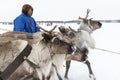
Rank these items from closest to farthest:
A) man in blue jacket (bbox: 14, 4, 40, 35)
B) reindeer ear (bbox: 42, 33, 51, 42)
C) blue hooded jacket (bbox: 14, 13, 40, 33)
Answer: reindeer ear (bbox: 42, 33, 51, 42) < man in blue jacket (bbox: 14, 4, 40, 35) < blue hooded jacket (bbox: 14, 13, 40, 33)

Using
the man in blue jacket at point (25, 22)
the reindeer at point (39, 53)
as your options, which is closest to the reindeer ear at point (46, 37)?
the reindeer at point (39, 53)

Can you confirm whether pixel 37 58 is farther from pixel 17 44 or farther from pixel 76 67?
pixel 76 67

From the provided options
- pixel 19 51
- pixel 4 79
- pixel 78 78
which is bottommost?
pixel 78 78

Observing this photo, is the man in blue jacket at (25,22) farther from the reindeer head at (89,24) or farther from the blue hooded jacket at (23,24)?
the reindeer head at (89,24)

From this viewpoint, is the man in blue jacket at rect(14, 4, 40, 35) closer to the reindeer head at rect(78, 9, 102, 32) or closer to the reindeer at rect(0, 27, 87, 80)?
the reindeer at rect(0, 27, 87, 80)

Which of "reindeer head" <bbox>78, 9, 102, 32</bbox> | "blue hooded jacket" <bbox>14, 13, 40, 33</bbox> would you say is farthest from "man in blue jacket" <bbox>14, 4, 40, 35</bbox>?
"reindeer head" <bbox>78, 9, 102, 32</bbox>

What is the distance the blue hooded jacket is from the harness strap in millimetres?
1743

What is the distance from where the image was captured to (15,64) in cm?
413

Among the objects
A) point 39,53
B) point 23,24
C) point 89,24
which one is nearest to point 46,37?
point 39,53

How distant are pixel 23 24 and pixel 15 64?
194 centimetres

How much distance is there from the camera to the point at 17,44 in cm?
429

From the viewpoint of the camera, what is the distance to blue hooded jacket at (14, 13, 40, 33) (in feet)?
19.4

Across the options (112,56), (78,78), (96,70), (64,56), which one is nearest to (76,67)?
(96,70)

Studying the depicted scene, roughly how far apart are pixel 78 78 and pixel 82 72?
1.93ft
